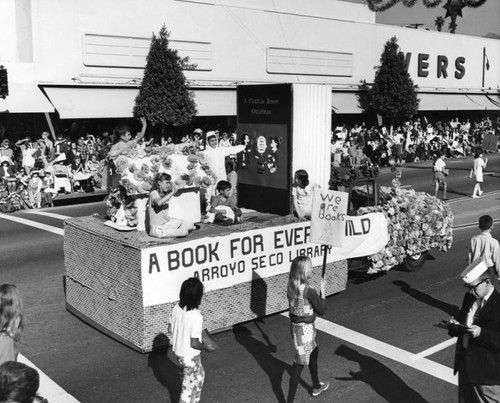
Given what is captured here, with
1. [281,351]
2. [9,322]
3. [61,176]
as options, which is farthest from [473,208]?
[9,322]

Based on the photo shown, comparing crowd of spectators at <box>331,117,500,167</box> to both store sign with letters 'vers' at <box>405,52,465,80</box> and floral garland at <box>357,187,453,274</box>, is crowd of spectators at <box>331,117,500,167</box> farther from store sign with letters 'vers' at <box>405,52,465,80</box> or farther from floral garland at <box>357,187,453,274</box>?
floral garland at <box>357,187,453,274</box>

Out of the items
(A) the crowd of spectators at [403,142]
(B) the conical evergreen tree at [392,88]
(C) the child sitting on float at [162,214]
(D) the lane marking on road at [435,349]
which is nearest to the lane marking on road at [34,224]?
(C) the child sitting on float at [162,214]

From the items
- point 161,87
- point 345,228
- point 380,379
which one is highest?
point 161,87

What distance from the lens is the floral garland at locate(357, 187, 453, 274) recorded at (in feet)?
34.0

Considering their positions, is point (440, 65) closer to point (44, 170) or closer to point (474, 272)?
point (44, 170)

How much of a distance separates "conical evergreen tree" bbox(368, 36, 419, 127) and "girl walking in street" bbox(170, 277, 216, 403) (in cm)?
2928

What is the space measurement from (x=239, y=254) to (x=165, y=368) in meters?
1.87

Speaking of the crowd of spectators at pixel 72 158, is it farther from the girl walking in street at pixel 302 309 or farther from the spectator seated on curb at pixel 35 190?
the girl walking in street at pixel 302 309

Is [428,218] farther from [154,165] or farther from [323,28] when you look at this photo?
[323,28]

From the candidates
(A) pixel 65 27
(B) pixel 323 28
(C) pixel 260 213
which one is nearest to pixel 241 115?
(C) pixel 260 213

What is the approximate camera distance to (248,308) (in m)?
8.70

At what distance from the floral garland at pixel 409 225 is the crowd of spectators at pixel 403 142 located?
493 inches

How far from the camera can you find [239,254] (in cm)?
855

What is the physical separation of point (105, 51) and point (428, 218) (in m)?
17.6
